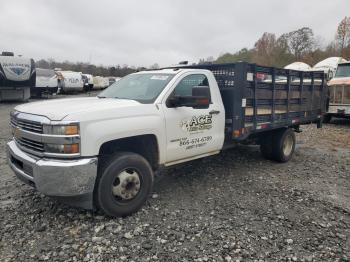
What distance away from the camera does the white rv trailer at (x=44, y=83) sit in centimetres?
2378

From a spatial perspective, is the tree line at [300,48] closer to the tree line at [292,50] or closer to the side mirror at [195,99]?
the tree line at [292,50]

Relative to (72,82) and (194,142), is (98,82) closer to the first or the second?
(72,82)

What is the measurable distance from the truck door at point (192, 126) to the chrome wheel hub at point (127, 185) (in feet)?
2.06

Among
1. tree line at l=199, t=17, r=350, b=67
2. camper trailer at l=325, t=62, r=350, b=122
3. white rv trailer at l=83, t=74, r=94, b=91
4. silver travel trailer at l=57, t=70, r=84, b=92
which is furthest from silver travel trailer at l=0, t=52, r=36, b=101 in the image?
tree line at l=199, t=17, r=350, b=67

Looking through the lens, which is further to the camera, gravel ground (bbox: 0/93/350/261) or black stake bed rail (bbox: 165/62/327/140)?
black stake bed rail (bbox: 165/62/327/140)

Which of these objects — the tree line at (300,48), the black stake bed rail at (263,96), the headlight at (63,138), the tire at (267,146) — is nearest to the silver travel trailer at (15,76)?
the black stake bed rail at (263,96)

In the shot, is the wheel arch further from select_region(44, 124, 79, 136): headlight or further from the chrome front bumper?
select_region(44, 124, 79, 136): headlight

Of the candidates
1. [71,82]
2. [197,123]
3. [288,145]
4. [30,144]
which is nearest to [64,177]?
[30,144]

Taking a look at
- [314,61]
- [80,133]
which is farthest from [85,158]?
[314,61]

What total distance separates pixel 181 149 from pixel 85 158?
1532 mm

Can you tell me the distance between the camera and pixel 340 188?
209 inches

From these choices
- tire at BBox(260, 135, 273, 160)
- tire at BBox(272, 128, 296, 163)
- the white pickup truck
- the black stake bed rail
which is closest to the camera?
the white pickup truck

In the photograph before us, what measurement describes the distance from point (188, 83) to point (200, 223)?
2.09m

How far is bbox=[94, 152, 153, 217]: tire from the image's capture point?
3.73 m
